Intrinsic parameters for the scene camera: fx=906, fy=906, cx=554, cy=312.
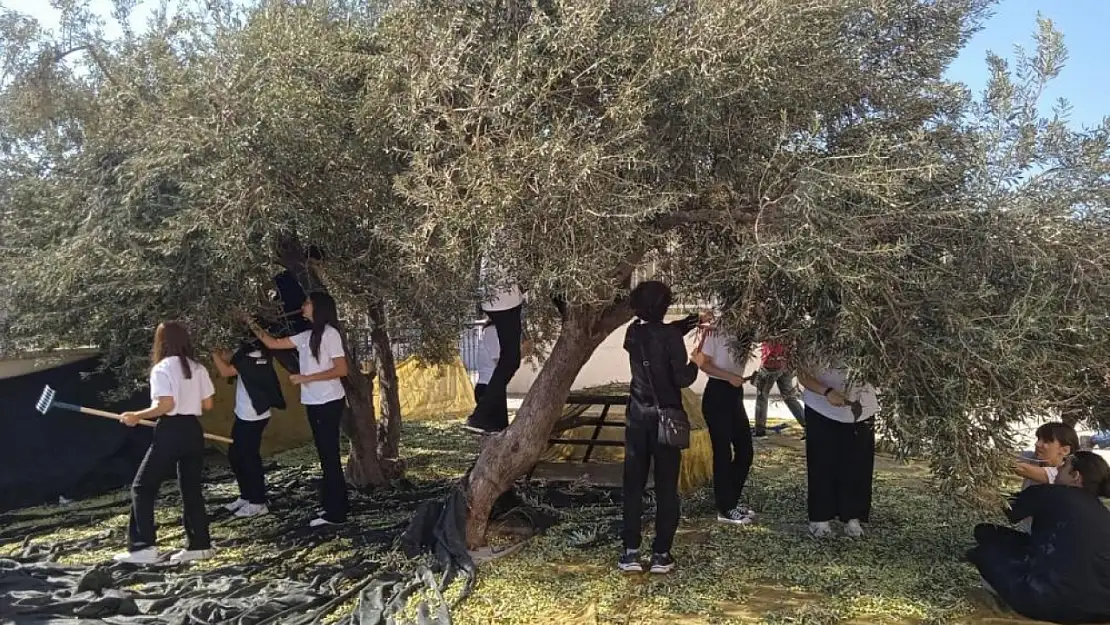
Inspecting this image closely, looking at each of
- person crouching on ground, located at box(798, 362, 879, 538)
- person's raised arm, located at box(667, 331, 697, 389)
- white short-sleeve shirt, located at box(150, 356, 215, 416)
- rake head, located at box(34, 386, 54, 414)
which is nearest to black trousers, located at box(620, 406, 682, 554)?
person's raised arm, located at box(667, 331, 697, 389)

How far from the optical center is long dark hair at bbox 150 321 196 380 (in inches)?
189

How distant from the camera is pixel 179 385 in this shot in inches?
192

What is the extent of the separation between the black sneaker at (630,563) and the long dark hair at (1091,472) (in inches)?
81.5

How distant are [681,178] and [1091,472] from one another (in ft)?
7.36

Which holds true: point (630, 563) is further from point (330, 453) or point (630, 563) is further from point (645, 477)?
point (330, 453)

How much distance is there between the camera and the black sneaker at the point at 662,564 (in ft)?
15.2

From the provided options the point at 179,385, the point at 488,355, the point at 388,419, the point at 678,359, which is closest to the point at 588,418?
the point at 388,419

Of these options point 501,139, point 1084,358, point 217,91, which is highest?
point 217,91

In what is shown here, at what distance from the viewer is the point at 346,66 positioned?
4461mm

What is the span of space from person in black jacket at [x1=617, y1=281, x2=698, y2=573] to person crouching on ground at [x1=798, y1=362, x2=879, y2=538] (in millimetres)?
885

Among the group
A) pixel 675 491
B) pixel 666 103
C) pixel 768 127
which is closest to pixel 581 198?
pixel 666 103

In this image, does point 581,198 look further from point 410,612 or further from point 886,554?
point 886,554

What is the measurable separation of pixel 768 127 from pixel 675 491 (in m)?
1.89

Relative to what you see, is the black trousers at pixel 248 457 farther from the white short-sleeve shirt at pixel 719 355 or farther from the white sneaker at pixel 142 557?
the white short-sleeve shirt at pixel 719 355
